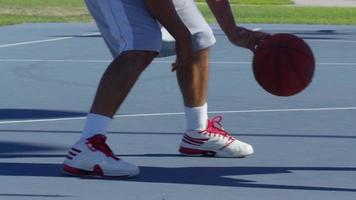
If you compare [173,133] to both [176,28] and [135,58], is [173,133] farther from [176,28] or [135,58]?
[176,28]

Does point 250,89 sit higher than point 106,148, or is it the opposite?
point 250,89

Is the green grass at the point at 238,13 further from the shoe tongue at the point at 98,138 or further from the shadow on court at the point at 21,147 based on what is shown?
the shoe tongue at the point at 98,138

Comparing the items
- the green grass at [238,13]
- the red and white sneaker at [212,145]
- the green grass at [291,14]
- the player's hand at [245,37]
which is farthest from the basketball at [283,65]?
the green grass at [291,14]

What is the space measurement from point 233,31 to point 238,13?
19.9 metres

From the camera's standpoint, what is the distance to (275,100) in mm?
11000

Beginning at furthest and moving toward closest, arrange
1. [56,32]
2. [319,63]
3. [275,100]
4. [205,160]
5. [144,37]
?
[56,32], [319,63], [275,100], [205,160], [144,37]

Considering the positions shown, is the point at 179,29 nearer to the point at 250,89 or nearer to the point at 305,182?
the point at 305,182

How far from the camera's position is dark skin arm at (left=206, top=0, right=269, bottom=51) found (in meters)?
7.54

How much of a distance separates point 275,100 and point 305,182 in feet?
13.2

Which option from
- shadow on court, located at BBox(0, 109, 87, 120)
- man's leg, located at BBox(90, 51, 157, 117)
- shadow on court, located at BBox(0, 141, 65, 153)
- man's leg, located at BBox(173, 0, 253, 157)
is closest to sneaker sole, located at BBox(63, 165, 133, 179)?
man's leg, located at BBox(90, 51, 157, 117)

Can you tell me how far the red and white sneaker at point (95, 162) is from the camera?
710 centimetres

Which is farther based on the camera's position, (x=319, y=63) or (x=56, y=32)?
(x=56, y=32)

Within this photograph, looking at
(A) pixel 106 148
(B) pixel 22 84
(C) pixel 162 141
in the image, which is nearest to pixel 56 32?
(B) pixel 22 84

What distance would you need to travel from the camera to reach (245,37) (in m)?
7.55
